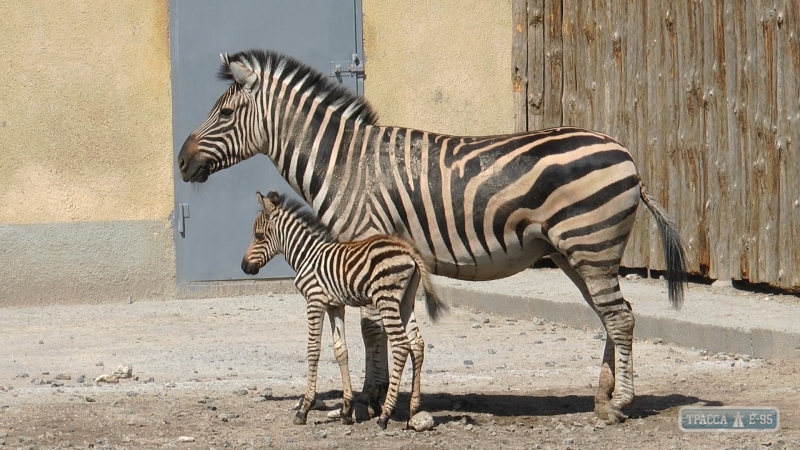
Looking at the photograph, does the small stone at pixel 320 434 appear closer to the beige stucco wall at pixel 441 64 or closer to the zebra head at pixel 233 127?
the zebra head at pixel 233 127

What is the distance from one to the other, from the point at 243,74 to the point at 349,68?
492cm

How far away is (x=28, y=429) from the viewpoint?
275 inches

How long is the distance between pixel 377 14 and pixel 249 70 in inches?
203

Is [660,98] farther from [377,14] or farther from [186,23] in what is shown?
[186,23]

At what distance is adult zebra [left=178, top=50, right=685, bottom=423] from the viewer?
7047mm

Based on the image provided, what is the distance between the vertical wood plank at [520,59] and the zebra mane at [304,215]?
6.05 metres

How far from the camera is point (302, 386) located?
27.2 ft

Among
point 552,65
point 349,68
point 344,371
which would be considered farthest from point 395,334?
point 552,65

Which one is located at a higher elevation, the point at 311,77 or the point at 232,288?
the point at 311,77

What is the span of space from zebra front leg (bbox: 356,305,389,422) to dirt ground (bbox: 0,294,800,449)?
0.19m

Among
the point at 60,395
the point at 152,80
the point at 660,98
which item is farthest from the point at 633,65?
the point at 60,395

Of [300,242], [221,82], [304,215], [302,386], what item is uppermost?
[221,82]

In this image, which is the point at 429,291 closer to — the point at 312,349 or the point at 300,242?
the point at 312,349

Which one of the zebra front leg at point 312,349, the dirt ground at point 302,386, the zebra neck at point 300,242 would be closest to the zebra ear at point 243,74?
the zebra neck at point 300,242
